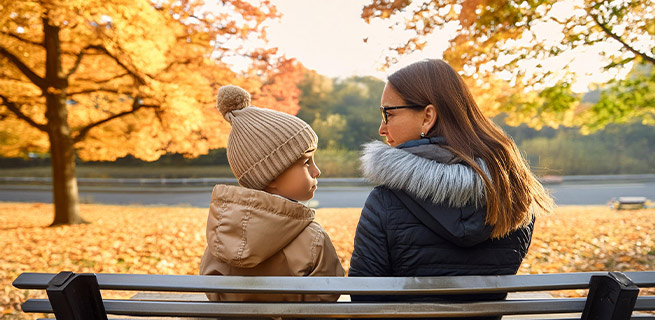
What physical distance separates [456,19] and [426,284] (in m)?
3.74

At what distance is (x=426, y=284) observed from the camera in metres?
1.08

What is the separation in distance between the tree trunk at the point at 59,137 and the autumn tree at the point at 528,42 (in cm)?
370

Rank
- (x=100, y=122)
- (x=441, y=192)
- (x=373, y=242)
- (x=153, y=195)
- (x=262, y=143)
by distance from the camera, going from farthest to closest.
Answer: (x=153, y=195) → (x=100, y=122) → (x=262, y=143) → (x=373, y=242) → (x=441, y=192)

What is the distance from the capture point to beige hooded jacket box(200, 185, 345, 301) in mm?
1112

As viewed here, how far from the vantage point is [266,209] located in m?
1.13

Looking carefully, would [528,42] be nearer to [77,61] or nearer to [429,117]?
[429,117]

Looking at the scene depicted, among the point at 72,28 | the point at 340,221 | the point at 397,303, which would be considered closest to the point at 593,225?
the point at 340,221

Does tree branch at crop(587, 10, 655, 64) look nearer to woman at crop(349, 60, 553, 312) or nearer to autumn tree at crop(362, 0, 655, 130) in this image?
autumn tree at crop(362, 0, 655, 130)

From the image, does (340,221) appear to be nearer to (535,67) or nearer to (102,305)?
(535,67)

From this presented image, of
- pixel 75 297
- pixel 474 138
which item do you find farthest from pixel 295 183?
pixel 75 297

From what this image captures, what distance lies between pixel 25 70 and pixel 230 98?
4.71 m

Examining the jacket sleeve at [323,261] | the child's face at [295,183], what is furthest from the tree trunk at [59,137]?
the jacket sleeve at [323,261]

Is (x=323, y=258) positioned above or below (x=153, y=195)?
above

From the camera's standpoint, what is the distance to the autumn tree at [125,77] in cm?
460
